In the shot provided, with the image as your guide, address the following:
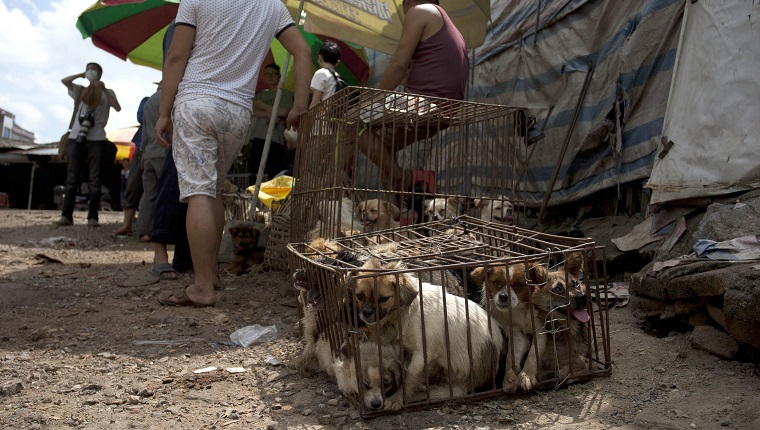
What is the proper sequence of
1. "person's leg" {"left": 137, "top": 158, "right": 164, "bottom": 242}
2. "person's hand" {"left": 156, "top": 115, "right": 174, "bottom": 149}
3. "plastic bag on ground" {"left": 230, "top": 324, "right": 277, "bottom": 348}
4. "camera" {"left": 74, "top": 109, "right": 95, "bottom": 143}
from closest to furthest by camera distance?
"plastic bag on ground" {"left": 230, "top": 324, "right": 277, "bottom": 348} < "person's hand" {"left": 156, "top": 115, "right": 174, "bottom": 149} < "person's leg" {"left": 137, "top": 158, "right": 164, "bottom": 242} < "camera" {"left": 74, "top": 109, "right": 95, "bottom": 143}

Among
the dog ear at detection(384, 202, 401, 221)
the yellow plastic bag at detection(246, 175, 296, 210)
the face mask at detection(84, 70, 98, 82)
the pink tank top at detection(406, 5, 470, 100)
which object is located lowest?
the dog ear at detection(384, 202, 401, 221)

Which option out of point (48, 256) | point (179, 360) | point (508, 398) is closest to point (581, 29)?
point (508, 398)

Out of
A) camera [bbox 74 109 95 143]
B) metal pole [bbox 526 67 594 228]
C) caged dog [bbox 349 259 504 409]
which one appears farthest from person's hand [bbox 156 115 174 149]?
camera [bbox 74 109 95 143]

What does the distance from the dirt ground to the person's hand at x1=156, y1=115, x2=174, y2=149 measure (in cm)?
110

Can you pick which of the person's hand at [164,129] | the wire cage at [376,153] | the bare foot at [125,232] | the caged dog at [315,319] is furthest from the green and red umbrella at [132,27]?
the caged dog at [315,319]

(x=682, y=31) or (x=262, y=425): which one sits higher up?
(x=682, y=31)

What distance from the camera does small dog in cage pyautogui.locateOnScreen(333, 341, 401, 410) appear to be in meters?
2.44

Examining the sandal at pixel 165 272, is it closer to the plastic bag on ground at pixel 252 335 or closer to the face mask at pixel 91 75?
the plastic bag on ground at pixel 252 335

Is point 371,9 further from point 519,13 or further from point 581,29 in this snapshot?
point 581,29

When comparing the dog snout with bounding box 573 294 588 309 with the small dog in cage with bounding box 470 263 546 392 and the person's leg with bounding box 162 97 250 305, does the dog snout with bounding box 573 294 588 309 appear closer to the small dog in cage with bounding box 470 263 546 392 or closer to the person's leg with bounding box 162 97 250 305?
the small dog in cage with bounding box 470 263 546 392

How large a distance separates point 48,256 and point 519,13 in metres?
5.29

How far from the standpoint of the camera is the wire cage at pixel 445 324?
2472mm

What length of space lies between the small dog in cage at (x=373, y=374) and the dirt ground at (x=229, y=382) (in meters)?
0.07

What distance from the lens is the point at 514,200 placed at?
4.21m
